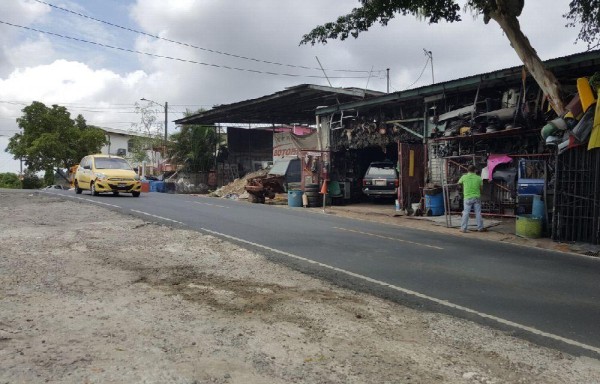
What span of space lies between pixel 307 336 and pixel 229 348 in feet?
2.55

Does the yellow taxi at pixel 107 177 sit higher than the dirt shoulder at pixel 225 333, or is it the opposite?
the yellow taxi at pixel 107 177

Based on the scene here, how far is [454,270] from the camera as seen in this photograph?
7.72 metres

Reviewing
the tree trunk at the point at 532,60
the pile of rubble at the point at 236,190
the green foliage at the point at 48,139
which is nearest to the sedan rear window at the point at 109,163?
the pile of rubble at the point at 236,190

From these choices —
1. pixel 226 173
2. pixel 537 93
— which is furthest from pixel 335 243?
pixel 226 173

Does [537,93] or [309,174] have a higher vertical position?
[537,93]

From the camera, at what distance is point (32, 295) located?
5.27 meters

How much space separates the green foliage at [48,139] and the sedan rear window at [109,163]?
19.7 metres

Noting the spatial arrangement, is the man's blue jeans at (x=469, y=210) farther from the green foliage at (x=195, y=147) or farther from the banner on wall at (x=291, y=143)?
the green foliage at (x=195, y=147)

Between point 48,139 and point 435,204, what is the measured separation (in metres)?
32.0

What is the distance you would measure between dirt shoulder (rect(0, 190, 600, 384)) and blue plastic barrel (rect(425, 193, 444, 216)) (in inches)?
403

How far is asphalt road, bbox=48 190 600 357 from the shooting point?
17.5 feet

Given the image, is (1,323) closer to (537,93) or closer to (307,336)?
(307,336)

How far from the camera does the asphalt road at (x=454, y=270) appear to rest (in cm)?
534

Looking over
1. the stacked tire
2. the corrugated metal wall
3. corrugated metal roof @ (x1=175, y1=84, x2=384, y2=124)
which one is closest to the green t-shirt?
the corrugated metal wall
